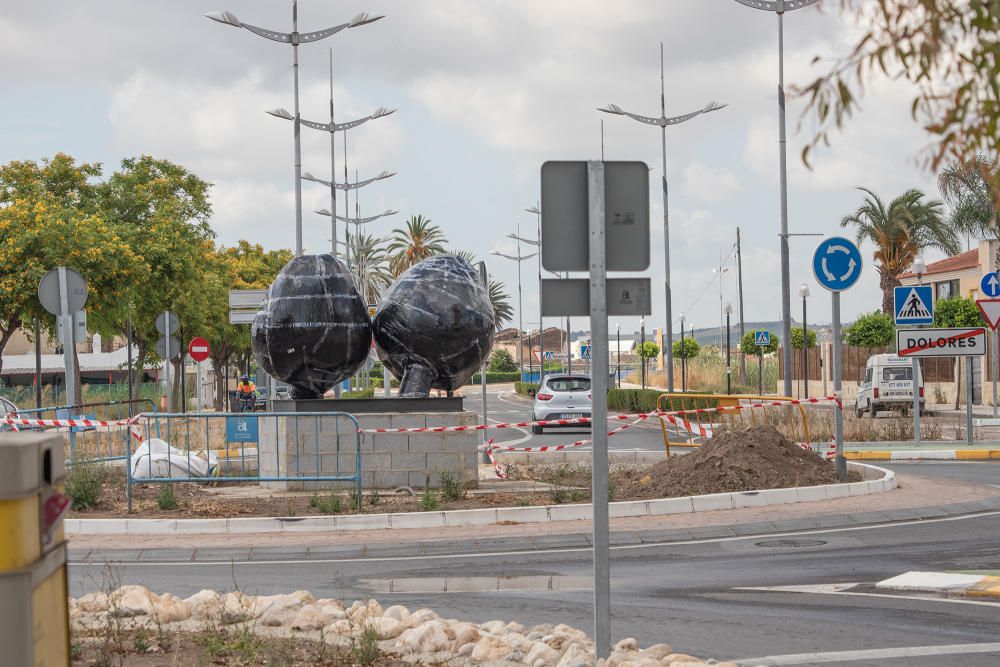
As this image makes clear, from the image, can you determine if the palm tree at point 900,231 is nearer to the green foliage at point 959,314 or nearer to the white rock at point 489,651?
the green foliage at point 959,314

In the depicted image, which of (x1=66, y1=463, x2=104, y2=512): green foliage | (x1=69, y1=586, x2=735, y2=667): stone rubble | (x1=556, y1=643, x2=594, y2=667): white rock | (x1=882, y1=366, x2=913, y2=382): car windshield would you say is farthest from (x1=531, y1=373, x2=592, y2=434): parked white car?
(x1=556, y1=643, x2=594, y2=667): white rock

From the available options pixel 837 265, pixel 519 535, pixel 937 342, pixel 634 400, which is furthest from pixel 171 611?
pixel 634 400

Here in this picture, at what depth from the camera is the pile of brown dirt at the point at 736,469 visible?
15211 millimetres

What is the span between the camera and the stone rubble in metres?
6.42

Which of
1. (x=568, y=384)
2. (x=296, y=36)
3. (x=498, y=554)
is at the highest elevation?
(x=296, y=36)

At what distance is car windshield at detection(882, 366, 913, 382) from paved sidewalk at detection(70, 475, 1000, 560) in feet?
79.6

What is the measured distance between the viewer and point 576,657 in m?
6.33

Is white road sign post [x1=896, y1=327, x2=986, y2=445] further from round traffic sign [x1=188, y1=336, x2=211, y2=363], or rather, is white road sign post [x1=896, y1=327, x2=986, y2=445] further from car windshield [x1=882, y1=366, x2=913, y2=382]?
round traffic sign [x1=188, y1=336, x2=211, y2=363]

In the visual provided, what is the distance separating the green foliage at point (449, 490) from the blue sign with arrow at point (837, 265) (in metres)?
5.67

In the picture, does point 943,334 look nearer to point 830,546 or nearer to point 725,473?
point 725,473

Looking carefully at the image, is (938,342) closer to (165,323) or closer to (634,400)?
(165,323)

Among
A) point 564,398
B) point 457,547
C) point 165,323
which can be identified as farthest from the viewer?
point 564,398

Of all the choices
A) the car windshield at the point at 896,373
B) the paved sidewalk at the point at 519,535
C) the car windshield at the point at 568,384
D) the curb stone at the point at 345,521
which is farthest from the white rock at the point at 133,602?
the car windshield at the point at 896,373

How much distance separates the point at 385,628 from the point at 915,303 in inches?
723
